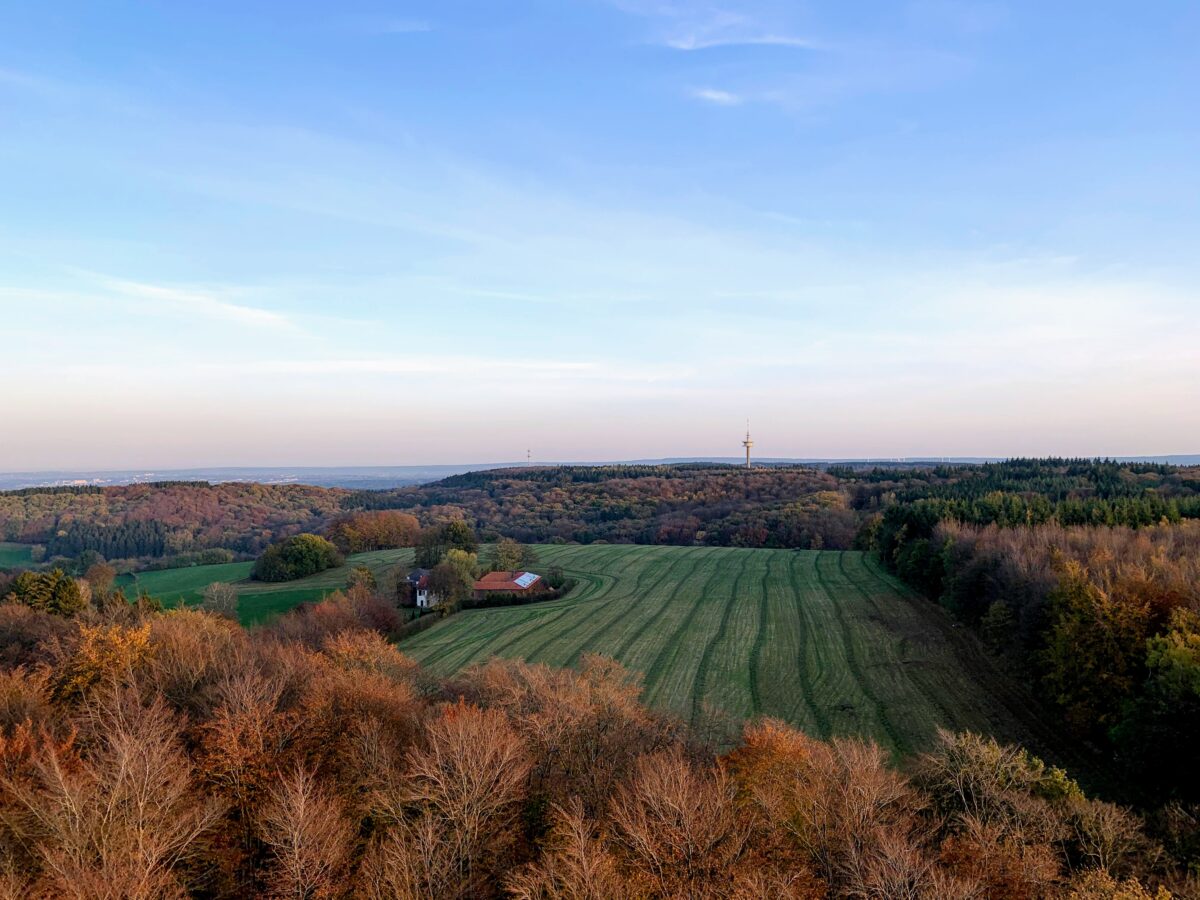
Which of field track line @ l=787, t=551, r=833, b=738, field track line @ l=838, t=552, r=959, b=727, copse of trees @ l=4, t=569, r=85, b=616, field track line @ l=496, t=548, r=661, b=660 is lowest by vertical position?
field track line @ l=496, t=548, r=661, b=660

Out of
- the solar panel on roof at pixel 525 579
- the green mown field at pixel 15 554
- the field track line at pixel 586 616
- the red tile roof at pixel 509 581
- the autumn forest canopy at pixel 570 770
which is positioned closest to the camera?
the autumn forest canopy at pixel 570 770

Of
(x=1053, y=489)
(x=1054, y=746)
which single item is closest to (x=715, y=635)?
(x=1054, y=746)

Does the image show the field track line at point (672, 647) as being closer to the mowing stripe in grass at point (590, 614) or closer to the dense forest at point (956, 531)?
the mowing stripe in grass at point (590, 614)

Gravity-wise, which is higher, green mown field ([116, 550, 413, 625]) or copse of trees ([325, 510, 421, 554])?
copse of trees ([325, 510, 421, 554])

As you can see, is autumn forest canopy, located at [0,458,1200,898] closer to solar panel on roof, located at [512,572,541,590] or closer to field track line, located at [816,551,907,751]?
field track line, located at [816,551,907,751]

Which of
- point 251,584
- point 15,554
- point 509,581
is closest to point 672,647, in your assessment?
point 509,581

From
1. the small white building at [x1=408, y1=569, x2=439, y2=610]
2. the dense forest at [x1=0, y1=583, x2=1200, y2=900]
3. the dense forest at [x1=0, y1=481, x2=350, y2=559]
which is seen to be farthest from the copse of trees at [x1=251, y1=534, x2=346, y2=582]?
the dense forest at [x1=0, y1=583, x2=1200, y2=900]

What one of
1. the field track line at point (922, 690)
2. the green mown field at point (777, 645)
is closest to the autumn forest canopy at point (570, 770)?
the green mown field at point (777, 645)
